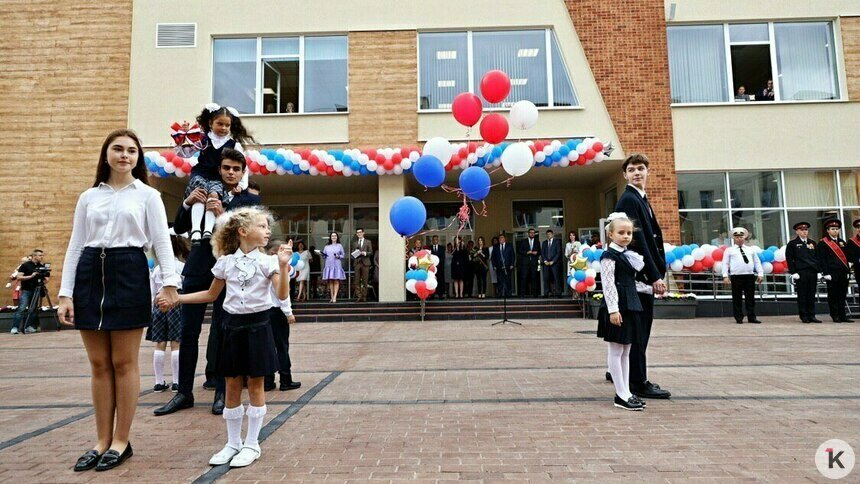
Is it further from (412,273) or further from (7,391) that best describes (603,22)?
(7,391)

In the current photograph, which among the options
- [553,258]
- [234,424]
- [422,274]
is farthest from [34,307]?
[553,258]

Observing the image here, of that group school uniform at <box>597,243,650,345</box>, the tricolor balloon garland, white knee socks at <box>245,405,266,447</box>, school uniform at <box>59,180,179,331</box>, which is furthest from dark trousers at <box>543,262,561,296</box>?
school uniform at <box>59,180,179,331</box>

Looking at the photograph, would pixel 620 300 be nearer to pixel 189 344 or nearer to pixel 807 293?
pixel 189 344

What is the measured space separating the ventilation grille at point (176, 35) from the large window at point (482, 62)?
6.44m

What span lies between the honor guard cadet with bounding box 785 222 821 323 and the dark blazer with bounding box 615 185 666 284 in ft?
26.7

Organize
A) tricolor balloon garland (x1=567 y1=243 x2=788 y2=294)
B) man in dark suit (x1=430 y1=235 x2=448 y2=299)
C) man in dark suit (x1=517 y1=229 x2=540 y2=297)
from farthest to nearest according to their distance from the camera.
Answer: man in dark suit (x1=430 y1=235 x2=448 y2=299) < man in dark suit (x1=517 y1=229 x2=540 y2=297) < tricolor balloon garland (x1=567 y1=243 x2=788 y2=294)

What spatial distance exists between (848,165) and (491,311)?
10457 millimetres

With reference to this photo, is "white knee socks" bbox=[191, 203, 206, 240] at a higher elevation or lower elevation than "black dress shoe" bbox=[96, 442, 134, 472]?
higher

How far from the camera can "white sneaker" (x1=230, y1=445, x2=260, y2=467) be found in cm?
293

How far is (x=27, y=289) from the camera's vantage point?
40.4 feet

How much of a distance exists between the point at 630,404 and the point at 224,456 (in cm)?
295

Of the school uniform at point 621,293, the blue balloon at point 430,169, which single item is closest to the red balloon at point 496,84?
the blue balloon at point 430,169

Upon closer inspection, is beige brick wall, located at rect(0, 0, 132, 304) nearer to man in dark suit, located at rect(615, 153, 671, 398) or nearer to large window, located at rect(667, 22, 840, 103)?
man in dark suit, located at rect(615, 153, 671, 398)

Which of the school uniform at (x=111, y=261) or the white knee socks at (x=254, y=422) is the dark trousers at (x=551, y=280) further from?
the school uniform at (x=111, y=261)
